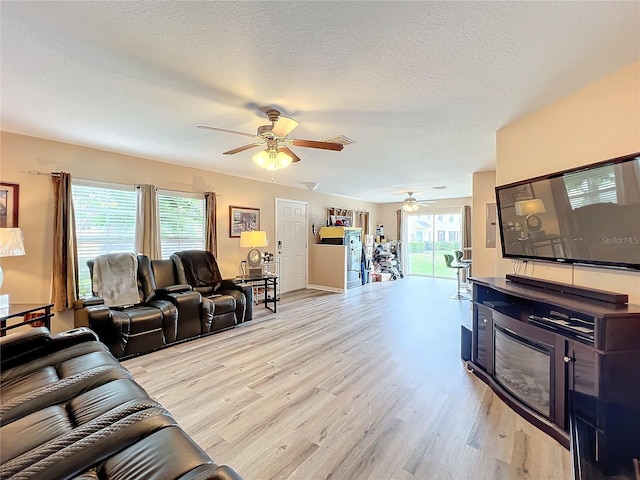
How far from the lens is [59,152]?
3.40 m

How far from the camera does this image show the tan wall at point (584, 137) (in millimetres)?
1834

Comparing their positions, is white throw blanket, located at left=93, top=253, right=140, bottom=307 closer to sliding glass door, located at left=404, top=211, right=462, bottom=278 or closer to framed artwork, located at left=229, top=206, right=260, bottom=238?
framed artwork, located at left=229, top=206, right=260, bottom=238

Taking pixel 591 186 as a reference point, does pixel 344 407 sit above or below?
below

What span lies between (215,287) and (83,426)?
3.32m

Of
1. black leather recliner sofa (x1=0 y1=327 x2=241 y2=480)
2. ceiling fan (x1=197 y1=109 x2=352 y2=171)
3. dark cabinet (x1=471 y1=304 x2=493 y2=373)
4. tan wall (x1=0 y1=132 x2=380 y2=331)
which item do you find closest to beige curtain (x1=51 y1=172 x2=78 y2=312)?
tan wall (x1=0 y1=132 x2=380 y2=331)

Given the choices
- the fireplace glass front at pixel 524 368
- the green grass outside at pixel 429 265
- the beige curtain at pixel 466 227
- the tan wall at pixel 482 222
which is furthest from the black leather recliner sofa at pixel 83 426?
the green grass outside at pixel 429 265

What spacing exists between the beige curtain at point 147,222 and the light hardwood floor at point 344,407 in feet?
5.43

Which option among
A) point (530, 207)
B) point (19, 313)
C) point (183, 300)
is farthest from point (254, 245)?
point (530, 207)

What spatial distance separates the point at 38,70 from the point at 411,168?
443cm

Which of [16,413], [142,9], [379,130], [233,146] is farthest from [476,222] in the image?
[16,413]

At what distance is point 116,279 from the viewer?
11.4 ft

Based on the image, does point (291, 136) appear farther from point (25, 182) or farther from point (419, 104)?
point (25, 182)

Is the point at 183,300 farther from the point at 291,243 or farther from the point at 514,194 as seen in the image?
the point at 514,194

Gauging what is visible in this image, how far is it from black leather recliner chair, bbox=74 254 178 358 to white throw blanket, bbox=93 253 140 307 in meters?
0.09
